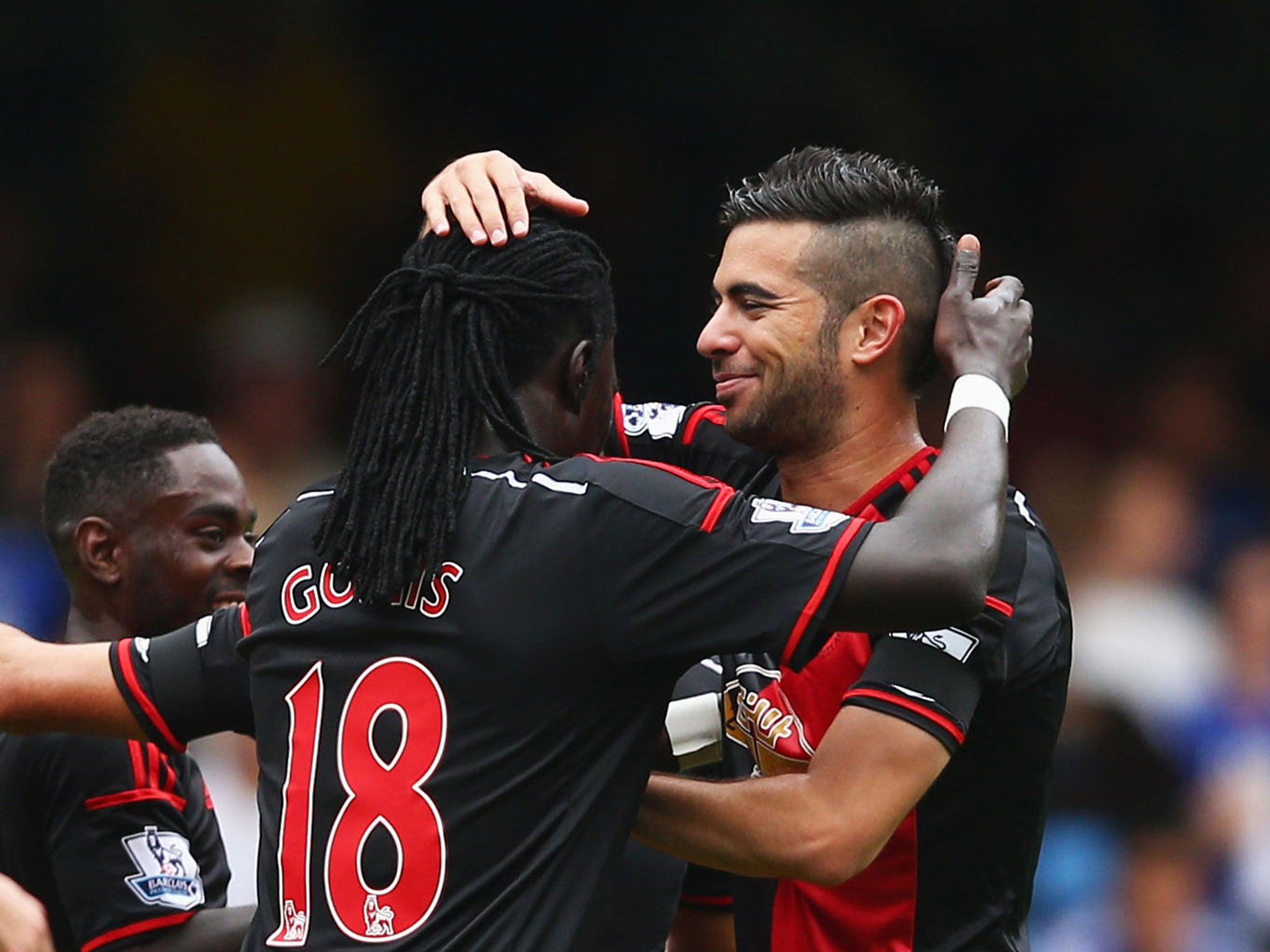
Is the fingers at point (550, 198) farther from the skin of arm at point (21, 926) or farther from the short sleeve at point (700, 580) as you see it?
Result: the skin of arm at point (21, 926)

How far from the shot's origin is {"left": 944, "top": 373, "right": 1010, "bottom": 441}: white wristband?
2891 millimetres

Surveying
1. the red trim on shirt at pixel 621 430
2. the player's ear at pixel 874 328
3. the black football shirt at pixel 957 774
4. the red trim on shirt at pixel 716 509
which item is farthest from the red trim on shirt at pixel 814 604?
the red trim on shirt at pixel 621 430

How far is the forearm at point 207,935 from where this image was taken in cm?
329

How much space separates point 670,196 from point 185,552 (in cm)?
491

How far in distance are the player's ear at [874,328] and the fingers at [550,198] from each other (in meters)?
0.54

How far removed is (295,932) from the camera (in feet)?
8.84

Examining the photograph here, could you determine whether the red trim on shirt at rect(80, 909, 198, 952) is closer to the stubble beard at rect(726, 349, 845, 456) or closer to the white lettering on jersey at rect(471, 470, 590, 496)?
the white lettering on jersey at rect(471, 470, 590, 496)

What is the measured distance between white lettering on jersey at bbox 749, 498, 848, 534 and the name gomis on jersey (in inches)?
16.5

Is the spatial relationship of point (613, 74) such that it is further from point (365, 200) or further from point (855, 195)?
point (855, 195)

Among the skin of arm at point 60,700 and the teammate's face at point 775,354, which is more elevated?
the teammate's face at point 775,354

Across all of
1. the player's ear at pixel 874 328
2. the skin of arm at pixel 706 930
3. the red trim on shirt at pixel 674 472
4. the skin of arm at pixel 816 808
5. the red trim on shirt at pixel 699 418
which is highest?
the player's ear at pixel 874 328

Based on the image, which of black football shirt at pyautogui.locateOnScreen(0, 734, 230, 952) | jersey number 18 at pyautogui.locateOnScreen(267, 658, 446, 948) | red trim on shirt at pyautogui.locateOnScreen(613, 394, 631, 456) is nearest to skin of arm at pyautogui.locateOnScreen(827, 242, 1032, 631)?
jersey number 18 at pyautogui.locateOnScreen(267, 658, 446, 948)

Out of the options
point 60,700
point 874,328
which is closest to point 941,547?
point 874,328

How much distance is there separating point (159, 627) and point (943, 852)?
1.56 metres
